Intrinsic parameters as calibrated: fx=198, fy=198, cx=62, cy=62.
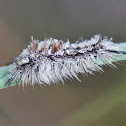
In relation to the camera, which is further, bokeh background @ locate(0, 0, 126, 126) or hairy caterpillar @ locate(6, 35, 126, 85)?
bokeh background @ locate(0, 0, 126, 126)

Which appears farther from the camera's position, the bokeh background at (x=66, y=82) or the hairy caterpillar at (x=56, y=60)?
the bokeh background at (x=66, y=82)

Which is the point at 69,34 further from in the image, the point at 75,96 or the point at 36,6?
the point at 75,96

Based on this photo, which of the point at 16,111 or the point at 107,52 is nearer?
the point at 107,52

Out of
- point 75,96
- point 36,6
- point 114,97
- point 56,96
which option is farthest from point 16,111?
point 36,6
